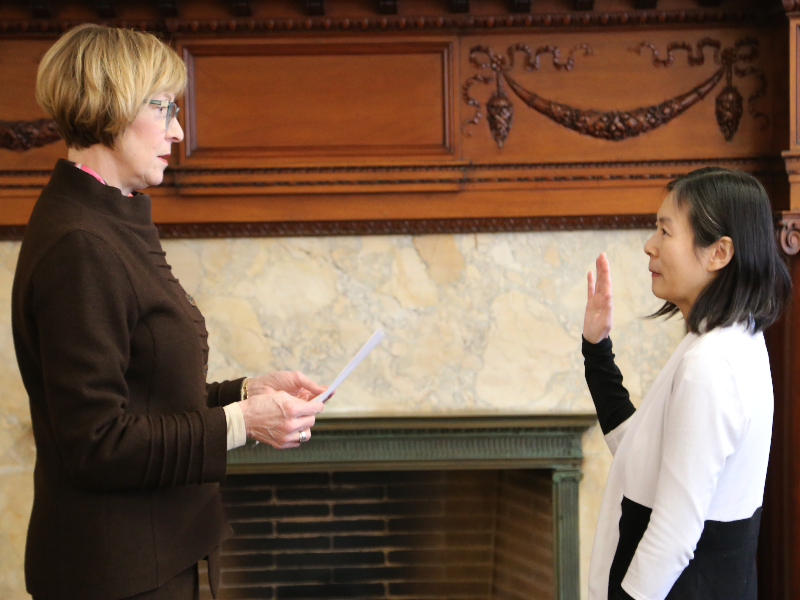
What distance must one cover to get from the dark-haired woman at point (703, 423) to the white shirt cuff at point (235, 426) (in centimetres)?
63

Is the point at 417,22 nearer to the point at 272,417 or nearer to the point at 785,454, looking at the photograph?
the point at 272,417

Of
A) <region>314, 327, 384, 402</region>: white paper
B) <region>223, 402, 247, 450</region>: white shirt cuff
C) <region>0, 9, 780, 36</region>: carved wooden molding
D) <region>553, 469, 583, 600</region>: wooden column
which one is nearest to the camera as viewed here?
<region>223, 402, 247, 450</region>: white shirt cuff

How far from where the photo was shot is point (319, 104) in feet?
7.38

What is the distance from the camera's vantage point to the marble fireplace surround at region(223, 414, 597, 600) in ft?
7.53

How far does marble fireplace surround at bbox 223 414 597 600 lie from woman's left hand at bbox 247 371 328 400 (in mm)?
836

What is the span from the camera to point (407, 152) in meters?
2.25

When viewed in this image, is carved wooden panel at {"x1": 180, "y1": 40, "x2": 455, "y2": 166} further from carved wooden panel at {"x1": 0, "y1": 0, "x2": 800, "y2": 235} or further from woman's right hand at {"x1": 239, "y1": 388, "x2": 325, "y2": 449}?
woman's right hand at {"x1": 239, "y1": 388, "x2": 325, "y2": 449}

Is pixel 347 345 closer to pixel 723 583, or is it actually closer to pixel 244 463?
pixel 244 463

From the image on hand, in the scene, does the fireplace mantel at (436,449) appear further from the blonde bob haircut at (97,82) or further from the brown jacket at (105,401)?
the blonde bob haircut at (97,82)

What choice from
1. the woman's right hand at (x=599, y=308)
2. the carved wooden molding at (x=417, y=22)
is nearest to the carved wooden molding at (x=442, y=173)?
the carved wooden molding at (x=417, y=22)

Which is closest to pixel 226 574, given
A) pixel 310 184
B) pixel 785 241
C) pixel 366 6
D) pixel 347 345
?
pixel 347 345

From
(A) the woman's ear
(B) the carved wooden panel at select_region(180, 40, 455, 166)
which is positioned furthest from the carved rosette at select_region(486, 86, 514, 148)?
(A) the woman's ear

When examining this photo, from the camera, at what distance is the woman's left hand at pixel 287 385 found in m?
1.44

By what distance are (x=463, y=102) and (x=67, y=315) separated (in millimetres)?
1554
